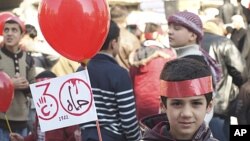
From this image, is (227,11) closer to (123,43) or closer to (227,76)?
(123,43)

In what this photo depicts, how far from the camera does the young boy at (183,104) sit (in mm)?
4012

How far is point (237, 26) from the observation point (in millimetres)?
9445

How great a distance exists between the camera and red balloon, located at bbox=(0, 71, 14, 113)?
21.6 ft

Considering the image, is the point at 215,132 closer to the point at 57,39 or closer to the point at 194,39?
the point at 194,39

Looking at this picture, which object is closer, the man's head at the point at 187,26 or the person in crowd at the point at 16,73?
the man's head at the point at 187,26

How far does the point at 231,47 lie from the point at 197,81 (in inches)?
126

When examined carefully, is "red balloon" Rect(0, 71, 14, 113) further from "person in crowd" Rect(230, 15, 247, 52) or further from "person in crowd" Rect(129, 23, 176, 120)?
"person in crowd" Rect(230, 15, 247, 52)

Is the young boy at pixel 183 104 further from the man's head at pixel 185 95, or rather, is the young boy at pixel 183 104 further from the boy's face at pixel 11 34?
the boy's face at pixel 11 34

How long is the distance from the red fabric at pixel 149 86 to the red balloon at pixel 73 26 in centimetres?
148

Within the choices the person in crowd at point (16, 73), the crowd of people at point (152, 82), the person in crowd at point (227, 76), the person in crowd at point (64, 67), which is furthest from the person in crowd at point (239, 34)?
the person in crowd at point (16, 73)

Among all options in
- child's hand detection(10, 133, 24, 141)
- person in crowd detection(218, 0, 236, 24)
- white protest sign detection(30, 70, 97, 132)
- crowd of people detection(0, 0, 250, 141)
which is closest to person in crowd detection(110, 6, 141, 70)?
crowd of people detection(0, 0, 250, 141)

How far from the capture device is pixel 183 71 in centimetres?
413

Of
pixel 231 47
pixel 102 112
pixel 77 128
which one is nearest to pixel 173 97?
pixel 102 112

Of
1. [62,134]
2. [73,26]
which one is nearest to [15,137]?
[62,134]
